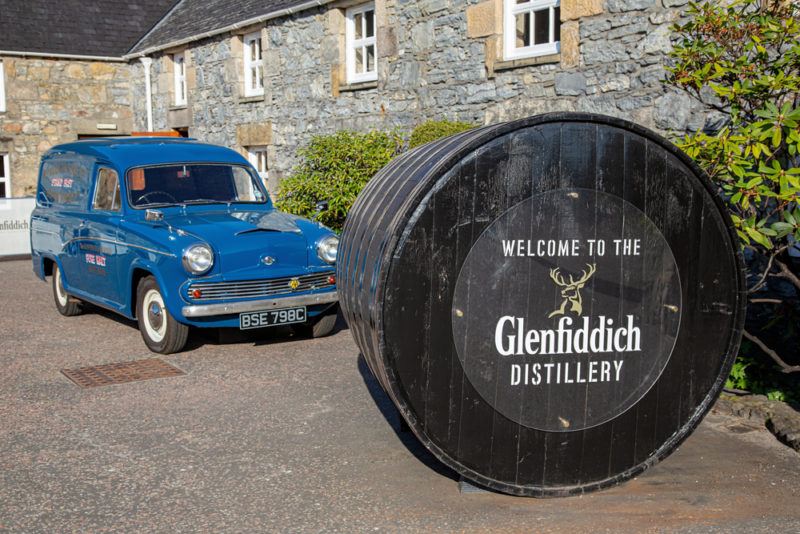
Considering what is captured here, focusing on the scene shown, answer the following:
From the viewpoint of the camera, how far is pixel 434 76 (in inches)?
463

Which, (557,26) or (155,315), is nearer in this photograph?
(155,315)

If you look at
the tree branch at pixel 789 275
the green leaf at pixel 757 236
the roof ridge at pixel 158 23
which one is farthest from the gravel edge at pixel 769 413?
the roof ridge at pixel 158 23

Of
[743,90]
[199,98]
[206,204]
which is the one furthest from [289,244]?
[199,98]

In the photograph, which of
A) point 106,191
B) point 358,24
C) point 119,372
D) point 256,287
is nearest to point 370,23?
point 358,24

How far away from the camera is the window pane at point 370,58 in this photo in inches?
538

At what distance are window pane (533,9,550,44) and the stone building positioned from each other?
2 cm

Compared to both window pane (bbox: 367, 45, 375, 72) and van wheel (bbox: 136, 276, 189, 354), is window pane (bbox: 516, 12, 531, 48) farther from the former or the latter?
van wheel (bbox: 136, 276, 189, 354)

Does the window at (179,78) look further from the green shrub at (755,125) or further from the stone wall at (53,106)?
the green shrub at (755,125)

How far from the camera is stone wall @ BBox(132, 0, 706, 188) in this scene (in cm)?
896

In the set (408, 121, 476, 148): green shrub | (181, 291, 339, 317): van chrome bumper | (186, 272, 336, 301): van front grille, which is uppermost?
(408, 121, 476, 148): green shrub

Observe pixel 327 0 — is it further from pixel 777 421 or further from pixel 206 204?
pixel 777 421

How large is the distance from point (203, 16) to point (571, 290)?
16.5 meters

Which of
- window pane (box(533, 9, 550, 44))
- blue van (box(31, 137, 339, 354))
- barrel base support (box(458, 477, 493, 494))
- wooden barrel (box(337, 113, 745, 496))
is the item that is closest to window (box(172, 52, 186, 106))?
blue van (box(31, 137, 339, 354))

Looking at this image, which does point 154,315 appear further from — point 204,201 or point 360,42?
point 360,42
